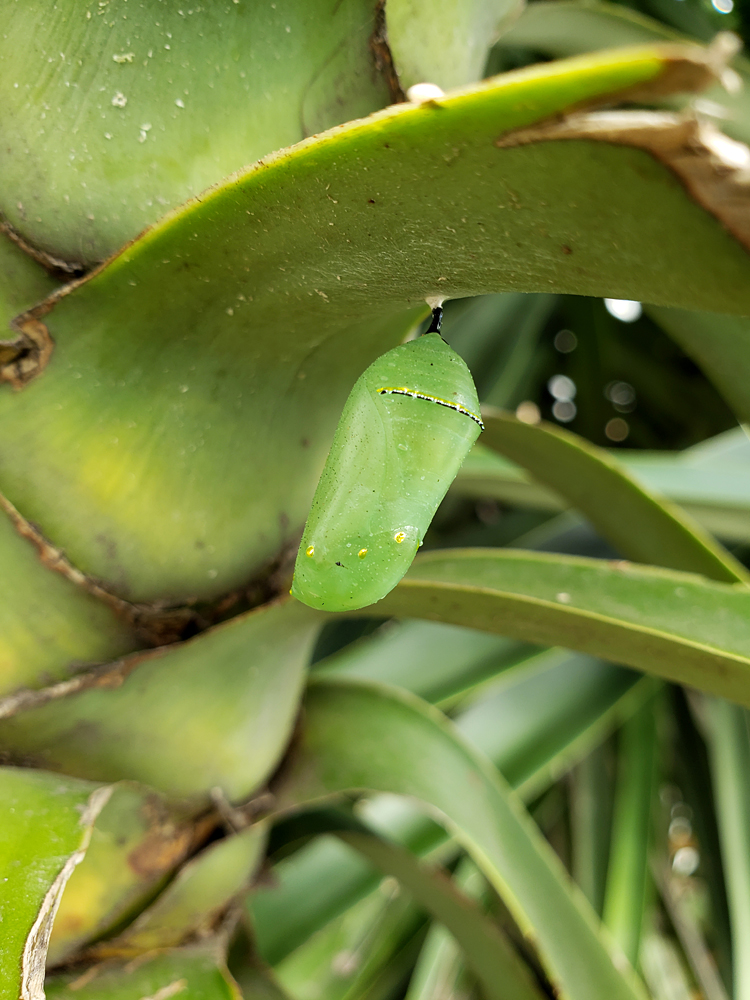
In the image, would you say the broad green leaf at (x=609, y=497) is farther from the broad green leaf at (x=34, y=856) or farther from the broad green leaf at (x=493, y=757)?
the broad green leaf at (x=34, y=856)

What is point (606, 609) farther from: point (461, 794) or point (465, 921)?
point (465, 921)

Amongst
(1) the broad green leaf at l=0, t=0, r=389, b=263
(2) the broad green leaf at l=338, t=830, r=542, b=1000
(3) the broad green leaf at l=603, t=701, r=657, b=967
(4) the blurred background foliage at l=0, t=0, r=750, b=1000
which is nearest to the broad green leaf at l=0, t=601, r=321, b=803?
(4) the blurred background foliage at l=0, t=0, r=750, b=1000

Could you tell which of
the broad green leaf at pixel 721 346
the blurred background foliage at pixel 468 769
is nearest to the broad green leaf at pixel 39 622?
the blurred background foliage at pixel 468 769

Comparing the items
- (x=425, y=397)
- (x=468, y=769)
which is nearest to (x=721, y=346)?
(x=425, y=397)

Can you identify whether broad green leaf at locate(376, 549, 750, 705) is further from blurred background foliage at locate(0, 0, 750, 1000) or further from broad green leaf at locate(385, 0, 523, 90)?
broad green leaf at locate(385, 0, 523, 90)

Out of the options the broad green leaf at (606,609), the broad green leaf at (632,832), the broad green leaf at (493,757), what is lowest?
the broad green leaf at (632,832)

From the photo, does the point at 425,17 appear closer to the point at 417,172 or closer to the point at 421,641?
the point at 417,172

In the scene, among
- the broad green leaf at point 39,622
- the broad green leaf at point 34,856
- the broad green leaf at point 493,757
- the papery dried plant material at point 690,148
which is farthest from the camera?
the broad green leaf at point 493,757
